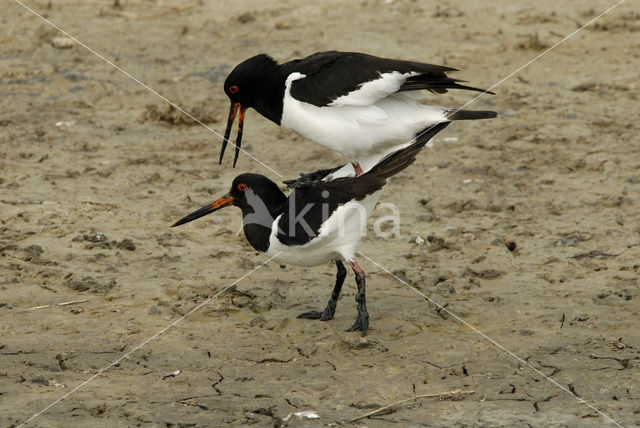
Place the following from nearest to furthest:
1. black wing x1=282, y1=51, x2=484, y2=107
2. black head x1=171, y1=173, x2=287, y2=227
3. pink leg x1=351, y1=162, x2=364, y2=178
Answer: black wing x1=282, y1=51, x2=484, y2=107, black head x1=171, y1=173, x2=287, y2=227, pink leg x1=351, y1=162, x2=364, y2=178

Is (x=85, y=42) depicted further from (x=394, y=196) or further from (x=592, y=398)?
(x=592, y=398)

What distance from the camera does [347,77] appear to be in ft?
17.0

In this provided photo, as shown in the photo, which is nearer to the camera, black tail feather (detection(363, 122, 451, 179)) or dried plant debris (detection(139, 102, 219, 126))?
black tail feather (detection(363, 122, 451, 179))

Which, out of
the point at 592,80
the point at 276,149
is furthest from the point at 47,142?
the point at 592,80

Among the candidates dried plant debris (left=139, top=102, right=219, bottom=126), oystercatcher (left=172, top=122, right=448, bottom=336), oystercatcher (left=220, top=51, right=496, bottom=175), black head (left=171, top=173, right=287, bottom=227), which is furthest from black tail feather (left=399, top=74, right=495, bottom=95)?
dried plant debris (left=139, top=102, right=219, bottom=126)

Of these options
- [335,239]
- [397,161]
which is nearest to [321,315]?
[335,239]

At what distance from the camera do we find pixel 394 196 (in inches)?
282

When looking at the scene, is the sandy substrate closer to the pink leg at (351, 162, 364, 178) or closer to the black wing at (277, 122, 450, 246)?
the black wing at (277, 122, 450, 246)

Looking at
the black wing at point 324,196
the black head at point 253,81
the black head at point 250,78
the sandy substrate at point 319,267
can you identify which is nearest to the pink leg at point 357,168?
the black wing at point 324,196

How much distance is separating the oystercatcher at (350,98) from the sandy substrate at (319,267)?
1.16 metres

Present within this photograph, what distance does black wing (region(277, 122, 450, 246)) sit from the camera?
4.99 m

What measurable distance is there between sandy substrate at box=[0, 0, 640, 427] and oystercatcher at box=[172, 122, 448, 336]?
17.2 inches

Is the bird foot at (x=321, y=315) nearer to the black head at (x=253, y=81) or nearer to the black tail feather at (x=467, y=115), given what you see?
the black head at (x=253, y=81)

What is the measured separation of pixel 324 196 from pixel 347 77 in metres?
0.76
